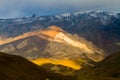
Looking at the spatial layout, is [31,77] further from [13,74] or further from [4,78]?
[4,78]

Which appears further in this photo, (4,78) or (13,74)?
(13,74)

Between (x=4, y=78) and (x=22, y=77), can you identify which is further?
(x=22, y=77)

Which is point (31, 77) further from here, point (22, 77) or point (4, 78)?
point (4, 78)

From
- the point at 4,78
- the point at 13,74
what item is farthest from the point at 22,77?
the point at 4,78

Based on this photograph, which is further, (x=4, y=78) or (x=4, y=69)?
(x=4, y=69)

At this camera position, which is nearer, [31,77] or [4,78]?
[4,78]

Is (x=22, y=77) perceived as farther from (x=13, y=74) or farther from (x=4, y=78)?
(x=4, y=78)

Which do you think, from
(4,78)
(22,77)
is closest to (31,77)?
(22,77)
